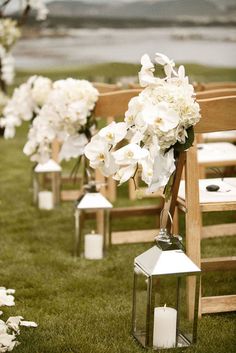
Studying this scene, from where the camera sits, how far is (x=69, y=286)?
3723 mm

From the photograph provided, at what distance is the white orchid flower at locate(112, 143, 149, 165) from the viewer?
8.54ft

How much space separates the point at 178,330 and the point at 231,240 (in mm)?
1599

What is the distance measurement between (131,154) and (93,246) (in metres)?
1.60

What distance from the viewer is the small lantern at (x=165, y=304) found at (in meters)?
2.81

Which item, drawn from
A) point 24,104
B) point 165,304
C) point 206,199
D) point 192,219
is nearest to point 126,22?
point 24,104

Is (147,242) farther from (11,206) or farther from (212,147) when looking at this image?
(11,206)

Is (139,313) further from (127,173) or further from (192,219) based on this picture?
(127,173)

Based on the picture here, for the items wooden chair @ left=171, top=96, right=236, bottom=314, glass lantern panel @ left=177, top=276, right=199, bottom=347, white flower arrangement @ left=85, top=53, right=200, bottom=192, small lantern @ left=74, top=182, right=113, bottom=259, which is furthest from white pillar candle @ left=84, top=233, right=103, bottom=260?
white flower arrangement @ left=85, top=53, right=200, bottom=192

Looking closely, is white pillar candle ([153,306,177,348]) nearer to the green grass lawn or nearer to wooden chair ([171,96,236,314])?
the green grass lawn

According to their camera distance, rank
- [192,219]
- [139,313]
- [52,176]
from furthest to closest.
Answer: [52,176] → [192,219] → [139,313]

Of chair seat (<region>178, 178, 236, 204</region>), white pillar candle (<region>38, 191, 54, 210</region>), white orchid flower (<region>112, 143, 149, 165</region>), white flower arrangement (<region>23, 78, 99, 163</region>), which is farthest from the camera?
white pillar candle (<region>38, 191, 54, 210</region>)

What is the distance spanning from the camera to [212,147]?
4895 millimetres

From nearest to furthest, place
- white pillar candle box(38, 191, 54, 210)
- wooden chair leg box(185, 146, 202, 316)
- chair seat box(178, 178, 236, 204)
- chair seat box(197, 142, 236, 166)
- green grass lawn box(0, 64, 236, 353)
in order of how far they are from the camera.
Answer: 1. green grass lawn box(0, 64, 236, 353)
2. wooden chair leg box(185, 146, 202, 316)
3. chair seat box(178, 178, 236, 204)
4. chair seat box(197, 142, 236, 166)
5. white pillar candle box(38, 191, 54, 210)

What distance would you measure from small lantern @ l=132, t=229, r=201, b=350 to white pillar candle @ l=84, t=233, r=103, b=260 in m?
1.09
